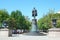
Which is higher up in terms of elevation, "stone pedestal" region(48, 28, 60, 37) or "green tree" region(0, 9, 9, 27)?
"green tree" region(0, 9, 9, 27)

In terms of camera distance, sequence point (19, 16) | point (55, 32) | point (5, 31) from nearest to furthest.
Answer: point (55, 32), point (5, 31), point (19, 16)

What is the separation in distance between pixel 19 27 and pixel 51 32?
5158cm

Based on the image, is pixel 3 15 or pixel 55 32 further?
pixel 3 15

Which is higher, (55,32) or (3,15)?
(3,15)

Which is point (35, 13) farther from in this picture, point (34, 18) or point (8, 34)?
point (8, 34)

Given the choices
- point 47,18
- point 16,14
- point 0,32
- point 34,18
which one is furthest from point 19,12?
point 0,32

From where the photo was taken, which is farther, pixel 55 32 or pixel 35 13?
pixel 35 13

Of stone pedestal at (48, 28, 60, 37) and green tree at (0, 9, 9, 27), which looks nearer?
stone pedestal at (48, 28, 60, 37)

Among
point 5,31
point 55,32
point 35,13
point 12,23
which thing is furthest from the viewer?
point 12,23

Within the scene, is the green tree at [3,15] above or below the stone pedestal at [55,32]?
above

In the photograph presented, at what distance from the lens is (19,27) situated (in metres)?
84.4

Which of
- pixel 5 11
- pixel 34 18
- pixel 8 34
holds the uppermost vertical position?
pixel 5 11

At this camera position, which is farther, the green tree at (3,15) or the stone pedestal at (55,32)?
the green tree at (3,15)

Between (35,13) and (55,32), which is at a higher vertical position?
(35,13)
